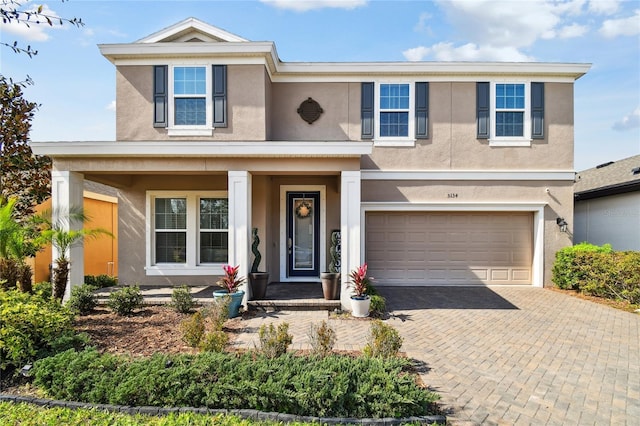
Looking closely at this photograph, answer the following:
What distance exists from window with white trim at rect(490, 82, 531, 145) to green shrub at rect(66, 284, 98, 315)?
11120 millimetres

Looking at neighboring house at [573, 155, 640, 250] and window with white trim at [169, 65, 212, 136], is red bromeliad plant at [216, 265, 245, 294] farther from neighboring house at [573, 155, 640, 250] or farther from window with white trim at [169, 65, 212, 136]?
neighboring house at [573, 155, 640, 250]

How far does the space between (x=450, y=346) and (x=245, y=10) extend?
8.39m

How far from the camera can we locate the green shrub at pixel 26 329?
4.63 metres

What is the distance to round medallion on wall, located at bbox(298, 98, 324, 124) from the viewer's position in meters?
10.7

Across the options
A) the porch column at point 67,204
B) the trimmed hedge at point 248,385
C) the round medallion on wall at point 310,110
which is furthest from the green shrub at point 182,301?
the round medallion on wall at point 310,110

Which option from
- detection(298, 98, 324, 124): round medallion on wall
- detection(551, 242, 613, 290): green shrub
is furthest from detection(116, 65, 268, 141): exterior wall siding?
detection(551, 242, 613, 290): green shrub

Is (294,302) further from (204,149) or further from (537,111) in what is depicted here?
(537,111)

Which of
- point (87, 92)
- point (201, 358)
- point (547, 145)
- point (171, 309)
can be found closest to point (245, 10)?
point (87, 92)

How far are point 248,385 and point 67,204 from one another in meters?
6.78

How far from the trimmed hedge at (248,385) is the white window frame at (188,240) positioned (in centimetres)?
585

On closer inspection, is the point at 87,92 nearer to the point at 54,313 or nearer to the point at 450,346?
the point at 54,313

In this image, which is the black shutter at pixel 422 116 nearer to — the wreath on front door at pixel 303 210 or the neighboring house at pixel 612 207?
the wreath on front door at pixel 303 210

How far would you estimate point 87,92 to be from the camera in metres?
8.55

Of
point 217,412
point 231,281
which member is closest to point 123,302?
point 231,281
